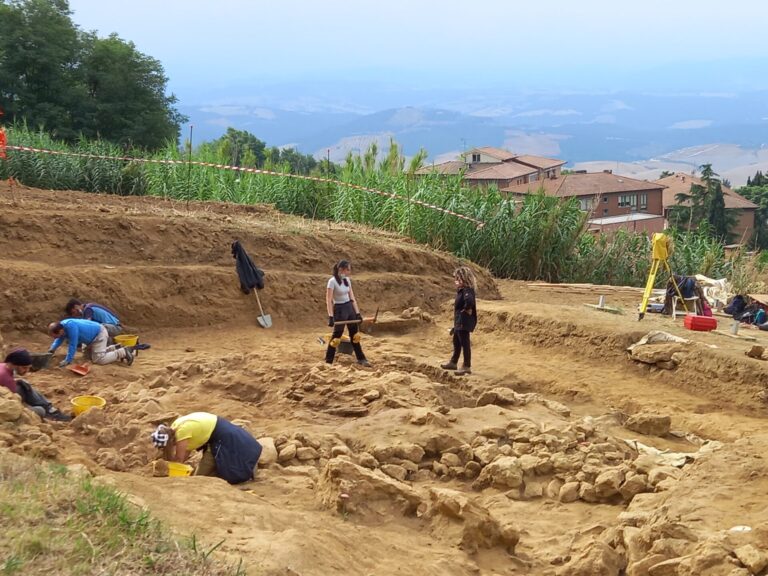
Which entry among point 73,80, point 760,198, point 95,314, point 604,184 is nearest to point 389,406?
point 95,314

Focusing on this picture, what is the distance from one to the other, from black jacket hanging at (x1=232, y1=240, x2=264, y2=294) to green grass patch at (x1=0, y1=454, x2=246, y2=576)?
293 inches

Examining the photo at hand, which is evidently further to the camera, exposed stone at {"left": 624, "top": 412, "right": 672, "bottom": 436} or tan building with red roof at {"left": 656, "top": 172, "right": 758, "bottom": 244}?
tan building with red roof at {"left": 656, "top": 172, "right": 758, "bottom": 244}

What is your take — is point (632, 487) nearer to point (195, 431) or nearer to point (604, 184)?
point (195, 431)

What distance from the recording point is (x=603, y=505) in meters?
6.10

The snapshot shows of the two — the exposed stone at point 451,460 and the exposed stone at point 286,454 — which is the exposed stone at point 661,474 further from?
the exposed stone at point 286,454

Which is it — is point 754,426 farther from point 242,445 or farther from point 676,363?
point 242,445

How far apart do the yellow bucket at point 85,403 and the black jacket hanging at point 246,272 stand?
408 centimetres

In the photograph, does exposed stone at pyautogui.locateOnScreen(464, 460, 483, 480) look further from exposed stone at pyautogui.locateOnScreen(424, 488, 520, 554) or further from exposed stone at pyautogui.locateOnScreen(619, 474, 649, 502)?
exposed stone at pyautogui.locateOnScreen(424, 488, 520, 554)

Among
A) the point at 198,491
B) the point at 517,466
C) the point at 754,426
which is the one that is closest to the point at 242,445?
the point at 198,491

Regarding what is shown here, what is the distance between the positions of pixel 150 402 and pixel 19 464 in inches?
117

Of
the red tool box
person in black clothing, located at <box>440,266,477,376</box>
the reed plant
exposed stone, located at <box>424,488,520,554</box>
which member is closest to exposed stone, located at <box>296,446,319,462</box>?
exposed stone, located at <box>424,488,520,554</box>

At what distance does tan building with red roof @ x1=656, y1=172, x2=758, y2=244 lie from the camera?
49.8 m

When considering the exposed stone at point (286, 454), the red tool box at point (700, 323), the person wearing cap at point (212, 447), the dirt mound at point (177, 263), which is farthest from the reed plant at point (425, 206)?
the person wearing cap at point (212, 447)

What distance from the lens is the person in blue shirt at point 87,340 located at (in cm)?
866
